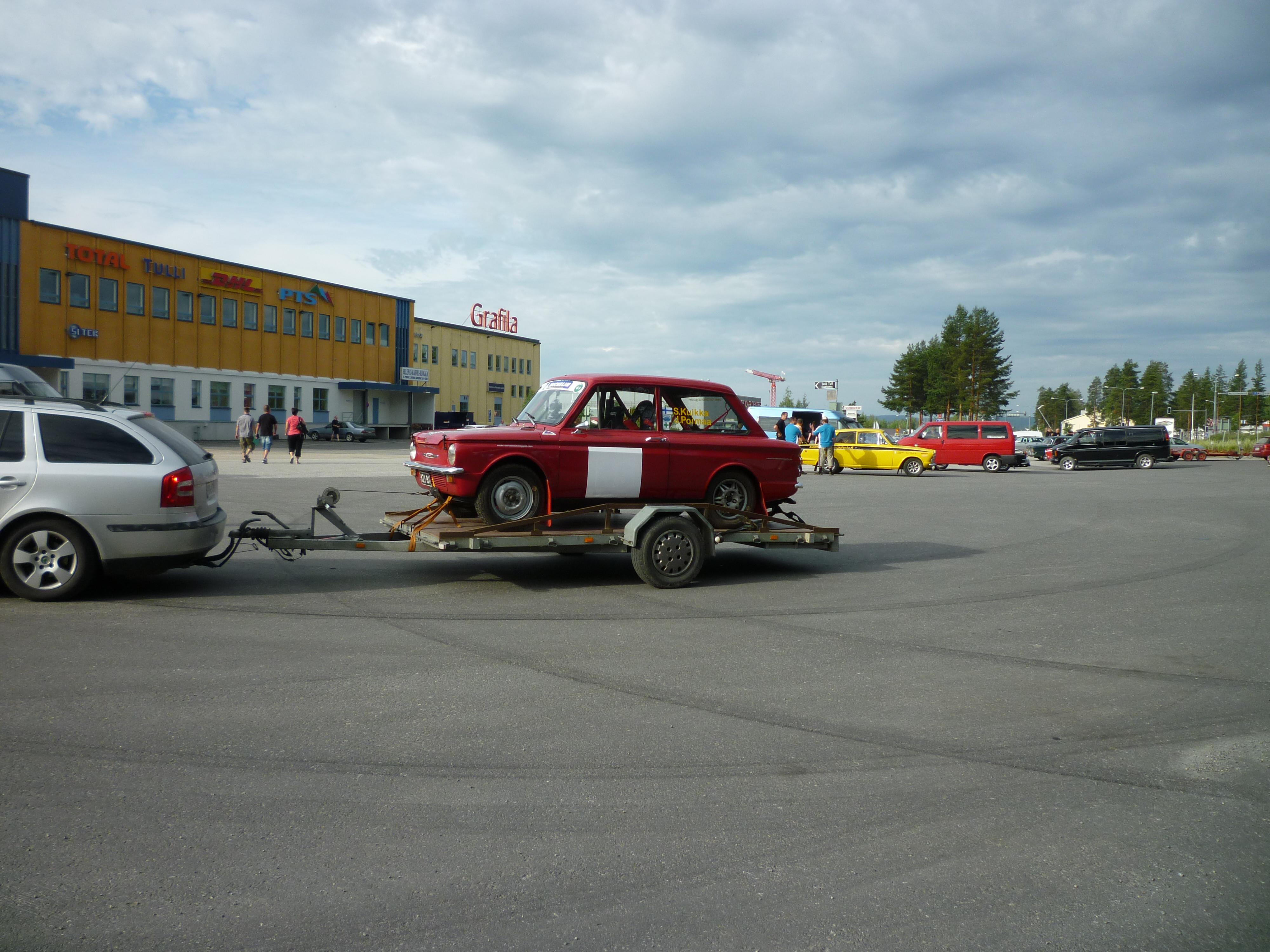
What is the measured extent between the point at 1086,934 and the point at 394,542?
6.72m

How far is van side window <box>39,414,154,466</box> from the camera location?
7.40m

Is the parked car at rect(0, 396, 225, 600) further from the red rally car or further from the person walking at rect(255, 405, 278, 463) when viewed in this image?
the person walking at rect(255, 405, 278, 463)

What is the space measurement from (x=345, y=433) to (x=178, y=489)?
53344 millimetres

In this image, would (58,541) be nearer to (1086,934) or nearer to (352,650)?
(352,650)

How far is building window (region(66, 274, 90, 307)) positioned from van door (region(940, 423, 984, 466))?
41.2 metres

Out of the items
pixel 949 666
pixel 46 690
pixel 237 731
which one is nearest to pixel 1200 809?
pixel 949 666

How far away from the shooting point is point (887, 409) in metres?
128

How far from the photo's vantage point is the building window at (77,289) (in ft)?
146

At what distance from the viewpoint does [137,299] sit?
47.7 m

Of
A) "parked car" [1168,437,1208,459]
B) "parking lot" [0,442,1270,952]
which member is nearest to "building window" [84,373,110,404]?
"parking lot" [0,442,1270,952]

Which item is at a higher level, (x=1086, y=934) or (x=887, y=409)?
(x=887, y=409)

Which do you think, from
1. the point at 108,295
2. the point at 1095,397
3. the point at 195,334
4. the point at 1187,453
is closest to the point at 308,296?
the point at 195,334

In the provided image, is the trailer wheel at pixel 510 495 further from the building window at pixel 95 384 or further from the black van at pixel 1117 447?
the building window at pixel 95 384

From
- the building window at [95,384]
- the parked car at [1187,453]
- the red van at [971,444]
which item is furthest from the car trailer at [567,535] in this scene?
the parked car at [1187,453]
